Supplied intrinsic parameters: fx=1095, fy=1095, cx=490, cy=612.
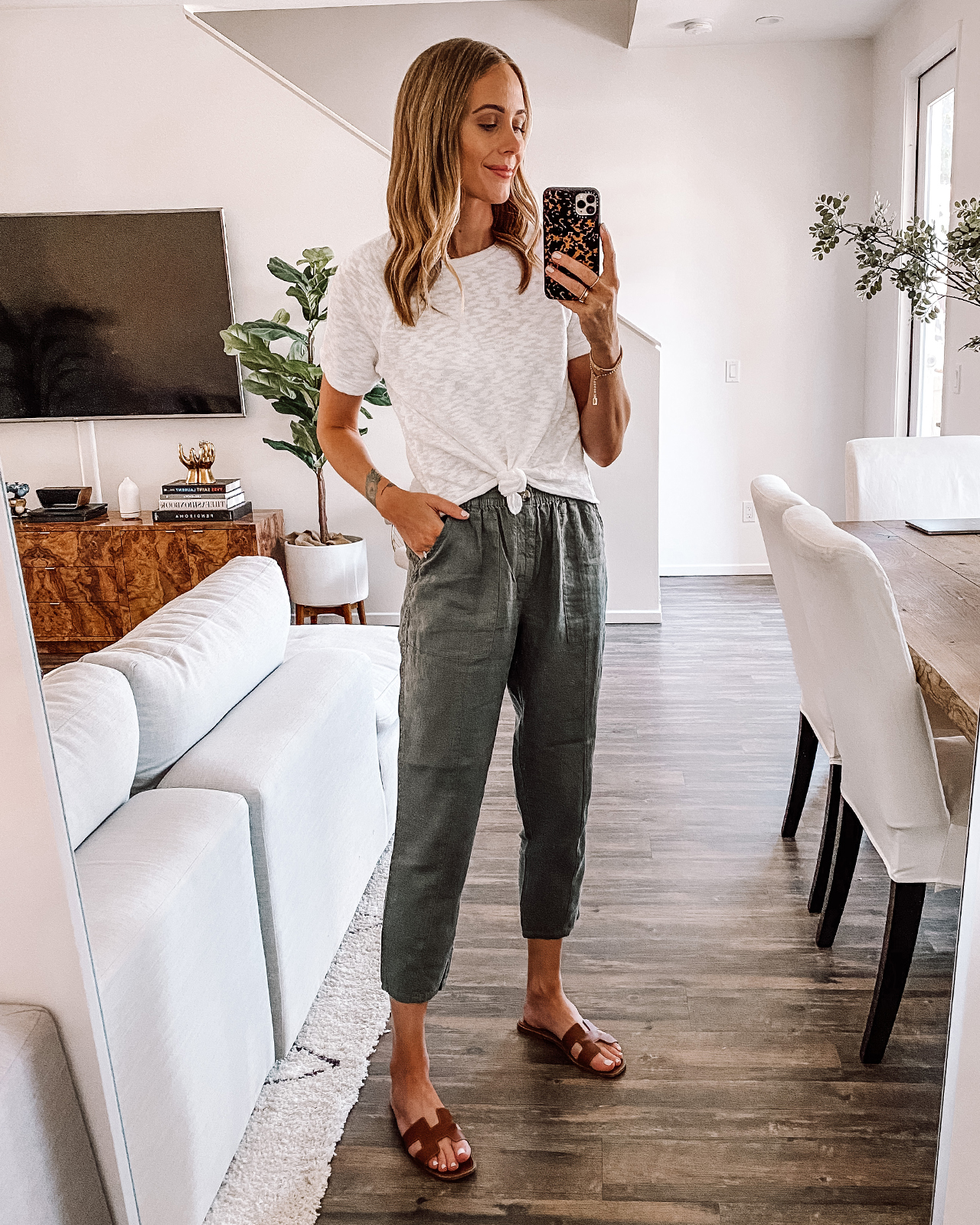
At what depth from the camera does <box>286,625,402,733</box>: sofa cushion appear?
77.7 inches

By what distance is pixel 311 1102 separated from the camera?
4.70 feet

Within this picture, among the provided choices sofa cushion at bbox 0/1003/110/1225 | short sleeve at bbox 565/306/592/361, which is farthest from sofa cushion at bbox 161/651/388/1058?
short sleeve at bbox 565/306/592/361

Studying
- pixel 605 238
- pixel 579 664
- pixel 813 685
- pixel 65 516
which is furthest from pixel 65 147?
pixel 813 685

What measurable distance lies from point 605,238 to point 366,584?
53 centimetres

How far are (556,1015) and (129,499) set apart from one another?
955mm

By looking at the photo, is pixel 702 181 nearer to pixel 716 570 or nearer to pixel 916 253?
pixel 916 253

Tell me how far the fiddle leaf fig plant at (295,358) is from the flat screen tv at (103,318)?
7cm

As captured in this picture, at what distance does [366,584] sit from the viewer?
1.37 metres

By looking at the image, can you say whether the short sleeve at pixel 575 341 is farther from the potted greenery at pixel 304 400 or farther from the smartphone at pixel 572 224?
the potted greenery at pixel 304 400

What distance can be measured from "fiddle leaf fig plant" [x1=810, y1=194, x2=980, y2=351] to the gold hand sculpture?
59 centimetres

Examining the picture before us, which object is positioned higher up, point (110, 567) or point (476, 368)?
point (476, 368)

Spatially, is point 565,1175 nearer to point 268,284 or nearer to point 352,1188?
point 352,1188

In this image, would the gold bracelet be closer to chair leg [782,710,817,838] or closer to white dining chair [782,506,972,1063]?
white dining chair [782,506,972,1063]

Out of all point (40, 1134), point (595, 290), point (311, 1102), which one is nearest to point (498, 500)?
point (595, 290)
